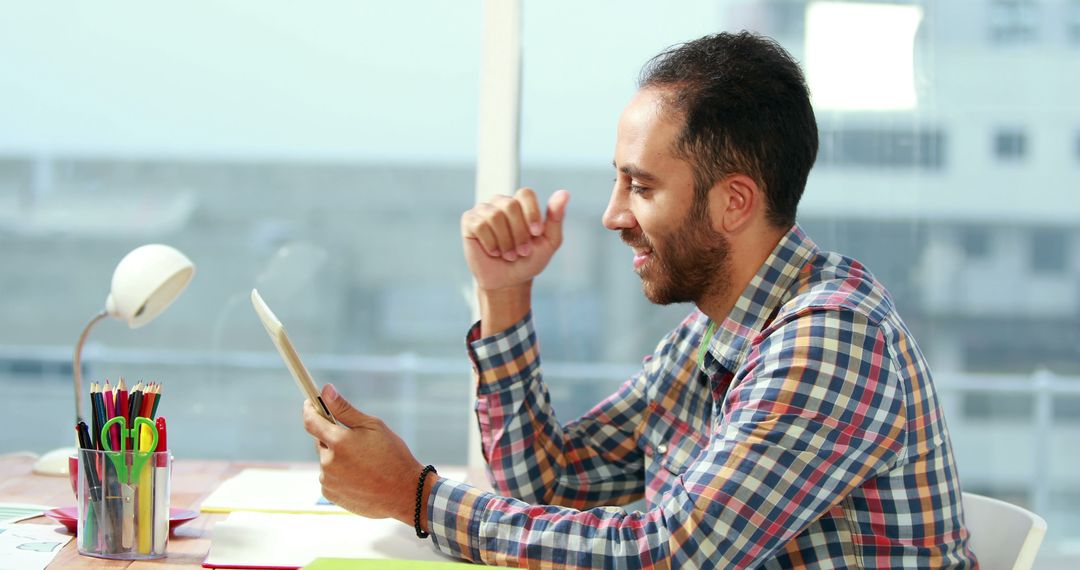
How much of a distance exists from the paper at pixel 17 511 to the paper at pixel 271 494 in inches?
7.9

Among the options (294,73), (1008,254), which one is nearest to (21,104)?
(294,73)

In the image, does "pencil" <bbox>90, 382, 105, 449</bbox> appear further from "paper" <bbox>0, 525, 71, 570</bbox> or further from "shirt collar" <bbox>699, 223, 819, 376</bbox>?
"shirt collar" <bbox>699, 223, 819, 376</bbox>

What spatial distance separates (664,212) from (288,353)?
0.48 meters

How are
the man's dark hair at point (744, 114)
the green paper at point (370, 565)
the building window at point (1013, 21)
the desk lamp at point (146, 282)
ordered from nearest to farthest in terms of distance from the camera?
the green paper at point (370, 565) → the man's dark hair at point (744, 114) → the desk lamp at point (146, 282) → the building window at point (1013, 21)

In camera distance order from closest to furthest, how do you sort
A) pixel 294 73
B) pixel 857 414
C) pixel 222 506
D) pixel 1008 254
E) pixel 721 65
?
1. pixel 857 414
2. pixel 721 65
3. pixel 222 506
4. pixel 294 73
5. pixel 1008 254

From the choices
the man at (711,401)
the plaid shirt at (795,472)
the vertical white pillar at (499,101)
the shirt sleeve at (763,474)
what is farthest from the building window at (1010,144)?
the shirt sleeve at (763,474)

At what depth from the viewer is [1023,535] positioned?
48.6 inches

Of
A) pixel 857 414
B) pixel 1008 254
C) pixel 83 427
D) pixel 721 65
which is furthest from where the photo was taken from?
pixel 1008 254

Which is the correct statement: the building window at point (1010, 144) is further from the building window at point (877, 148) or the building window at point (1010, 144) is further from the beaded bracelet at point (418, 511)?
the beaded bracelet at point (418, 511)

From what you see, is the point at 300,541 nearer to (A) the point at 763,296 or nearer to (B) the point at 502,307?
(B) the point at 502,307

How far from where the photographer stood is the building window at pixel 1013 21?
250 centimetres

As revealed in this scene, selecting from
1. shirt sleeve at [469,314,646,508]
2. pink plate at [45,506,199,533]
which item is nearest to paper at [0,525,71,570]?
pink plate at [45,506,199,533]

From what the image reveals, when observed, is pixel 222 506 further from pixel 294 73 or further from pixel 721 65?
pixel 294 73

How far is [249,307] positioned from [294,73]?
0.53 m
